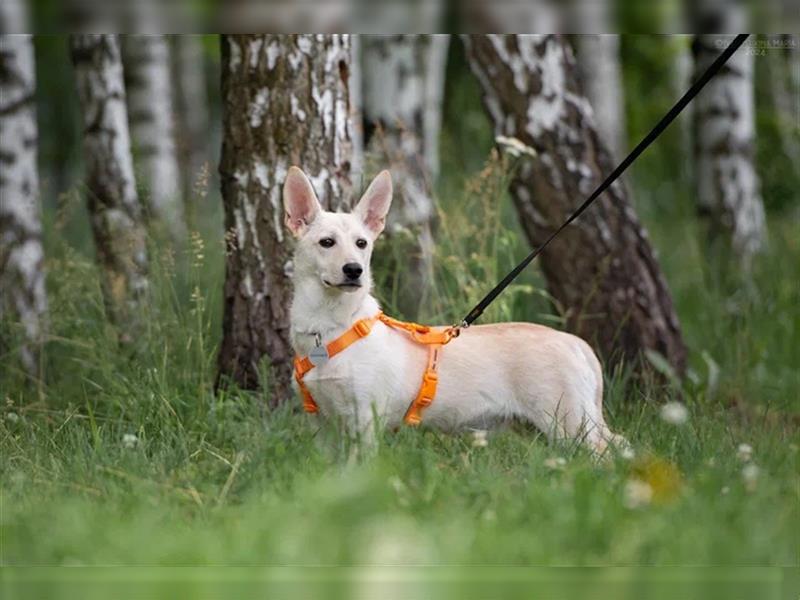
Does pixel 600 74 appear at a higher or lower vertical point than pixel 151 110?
higher

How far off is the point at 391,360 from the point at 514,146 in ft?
7.06

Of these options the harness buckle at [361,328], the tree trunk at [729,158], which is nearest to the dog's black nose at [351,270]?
the harness buckle at [361,328]

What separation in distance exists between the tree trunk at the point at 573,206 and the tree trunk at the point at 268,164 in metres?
1.36

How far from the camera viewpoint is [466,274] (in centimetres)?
644

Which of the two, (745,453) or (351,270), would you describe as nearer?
(745,453)

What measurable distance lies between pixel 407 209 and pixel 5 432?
2932mm

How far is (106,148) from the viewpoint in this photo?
7234 millimetres

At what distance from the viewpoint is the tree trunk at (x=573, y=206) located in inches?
261

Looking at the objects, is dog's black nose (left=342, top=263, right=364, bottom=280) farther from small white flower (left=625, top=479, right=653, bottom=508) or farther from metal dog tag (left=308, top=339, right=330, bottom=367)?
small white flower (left=625, top=479, right=653, bottom=508)

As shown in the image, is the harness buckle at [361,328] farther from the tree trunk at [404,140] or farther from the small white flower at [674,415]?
the tree trunk at [404,140]

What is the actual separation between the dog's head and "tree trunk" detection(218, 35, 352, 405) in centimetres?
80

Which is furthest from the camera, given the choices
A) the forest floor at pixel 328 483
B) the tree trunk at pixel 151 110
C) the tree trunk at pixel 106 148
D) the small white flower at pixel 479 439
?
the tree trunk at pixel 151 110

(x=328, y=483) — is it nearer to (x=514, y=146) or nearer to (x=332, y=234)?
(x=332, y=234)

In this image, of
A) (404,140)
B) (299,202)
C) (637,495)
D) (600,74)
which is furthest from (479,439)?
(600,74)
